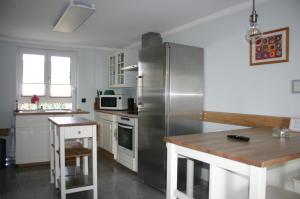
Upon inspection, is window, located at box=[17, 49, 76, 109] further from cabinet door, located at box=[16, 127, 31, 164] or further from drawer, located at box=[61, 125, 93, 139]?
drawer, located at box=[61, 125, 93, 139]

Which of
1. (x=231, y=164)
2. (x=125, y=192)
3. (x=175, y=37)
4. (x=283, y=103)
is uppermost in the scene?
(x=175, y=37)

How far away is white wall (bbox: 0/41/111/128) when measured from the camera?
4.49m

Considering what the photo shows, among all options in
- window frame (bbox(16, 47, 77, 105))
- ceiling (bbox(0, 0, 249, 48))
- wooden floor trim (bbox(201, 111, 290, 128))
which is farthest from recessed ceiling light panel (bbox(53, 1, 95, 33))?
wooden floor trim (bbox(201, 111, 290, 128))

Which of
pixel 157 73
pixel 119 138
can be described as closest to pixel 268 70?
pixel 157 73

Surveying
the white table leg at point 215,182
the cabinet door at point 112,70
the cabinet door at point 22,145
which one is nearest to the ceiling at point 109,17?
the cabinet door at point 112,70

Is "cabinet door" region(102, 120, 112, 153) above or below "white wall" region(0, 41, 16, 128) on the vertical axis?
below

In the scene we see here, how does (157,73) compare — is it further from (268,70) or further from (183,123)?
(268,70)

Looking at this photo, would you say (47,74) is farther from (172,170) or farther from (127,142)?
(172,170)

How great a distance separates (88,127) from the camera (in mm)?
2617

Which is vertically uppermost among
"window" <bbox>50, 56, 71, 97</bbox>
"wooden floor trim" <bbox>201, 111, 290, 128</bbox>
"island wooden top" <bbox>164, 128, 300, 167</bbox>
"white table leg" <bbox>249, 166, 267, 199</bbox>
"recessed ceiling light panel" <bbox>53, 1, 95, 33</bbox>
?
"recessed ceiling light panel" <bbox>53, 1, 95, 33</bbox>

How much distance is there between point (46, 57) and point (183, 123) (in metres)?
3.48

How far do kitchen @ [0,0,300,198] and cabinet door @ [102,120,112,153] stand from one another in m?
1.83

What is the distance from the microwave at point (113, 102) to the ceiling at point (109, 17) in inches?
47.5

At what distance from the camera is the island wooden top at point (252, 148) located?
119cm
